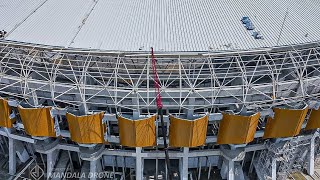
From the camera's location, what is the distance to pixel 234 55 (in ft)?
117

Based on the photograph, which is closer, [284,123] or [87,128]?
[87,128]

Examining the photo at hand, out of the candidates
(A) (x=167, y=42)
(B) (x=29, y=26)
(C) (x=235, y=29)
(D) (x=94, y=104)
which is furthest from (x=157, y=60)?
(B) (x=29, y=26)

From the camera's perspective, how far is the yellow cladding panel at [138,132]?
112 feet

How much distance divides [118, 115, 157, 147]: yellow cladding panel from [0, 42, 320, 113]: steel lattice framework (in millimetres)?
1538

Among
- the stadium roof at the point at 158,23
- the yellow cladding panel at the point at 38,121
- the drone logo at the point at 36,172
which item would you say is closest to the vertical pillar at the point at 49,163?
the drone logo at the point at 36,172

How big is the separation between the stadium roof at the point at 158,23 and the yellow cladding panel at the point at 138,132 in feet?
27.0

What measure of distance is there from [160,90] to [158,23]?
1125 cm

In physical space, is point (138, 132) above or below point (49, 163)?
above

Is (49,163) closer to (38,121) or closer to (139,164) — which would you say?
(38,121)

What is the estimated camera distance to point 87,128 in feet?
115

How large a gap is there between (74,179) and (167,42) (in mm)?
20349

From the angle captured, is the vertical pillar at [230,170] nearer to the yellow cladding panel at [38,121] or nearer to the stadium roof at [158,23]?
the stadium roof at [158,23]

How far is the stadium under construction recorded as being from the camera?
114 feet

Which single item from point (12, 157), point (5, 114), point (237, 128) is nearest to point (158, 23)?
point (237, 128)
